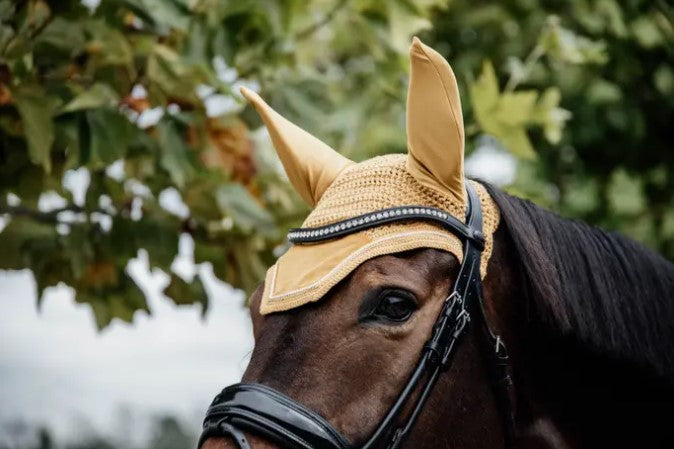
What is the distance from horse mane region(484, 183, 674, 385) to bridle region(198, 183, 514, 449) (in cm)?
14

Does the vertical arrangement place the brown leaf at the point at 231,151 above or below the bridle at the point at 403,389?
below

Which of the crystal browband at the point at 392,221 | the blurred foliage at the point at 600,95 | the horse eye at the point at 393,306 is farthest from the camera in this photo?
the blurred foliage at the point at 600,95

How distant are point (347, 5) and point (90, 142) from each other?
1.43 metres

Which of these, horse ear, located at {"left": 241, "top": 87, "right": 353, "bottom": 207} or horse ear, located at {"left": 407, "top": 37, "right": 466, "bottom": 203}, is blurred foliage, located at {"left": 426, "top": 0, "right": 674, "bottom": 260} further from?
horse ear, located at {"left": 407, "top": 37, "right": 466, "bottom": 203}

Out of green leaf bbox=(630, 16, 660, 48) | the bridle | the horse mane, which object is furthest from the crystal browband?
green leaf bbox=(630, 16, 660, 48)

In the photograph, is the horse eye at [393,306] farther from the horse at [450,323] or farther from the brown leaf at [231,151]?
the brown leaf at [231,151]

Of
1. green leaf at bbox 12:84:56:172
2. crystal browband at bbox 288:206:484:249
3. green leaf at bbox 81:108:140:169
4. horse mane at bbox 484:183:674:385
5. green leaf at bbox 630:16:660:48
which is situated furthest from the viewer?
green leaf at bbox 630:16:660:48

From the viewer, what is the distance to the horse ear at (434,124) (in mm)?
2070

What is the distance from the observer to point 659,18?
635 centimetres

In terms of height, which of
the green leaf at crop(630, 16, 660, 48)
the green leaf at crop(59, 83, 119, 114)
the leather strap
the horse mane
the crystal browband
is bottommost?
the green leaf at crop(630, 16, 660, 48)

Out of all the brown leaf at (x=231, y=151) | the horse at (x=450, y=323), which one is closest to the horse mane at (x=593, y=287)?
the horse at (x=450, y=323)

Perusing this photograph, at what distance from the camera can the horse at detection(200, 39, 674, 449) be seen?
201cm

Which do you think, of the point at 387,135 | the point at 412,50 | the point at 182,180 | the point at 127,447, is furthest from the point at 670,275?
the point at 127,447

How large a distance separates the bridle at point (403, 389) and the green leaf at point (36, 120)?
948 mm
